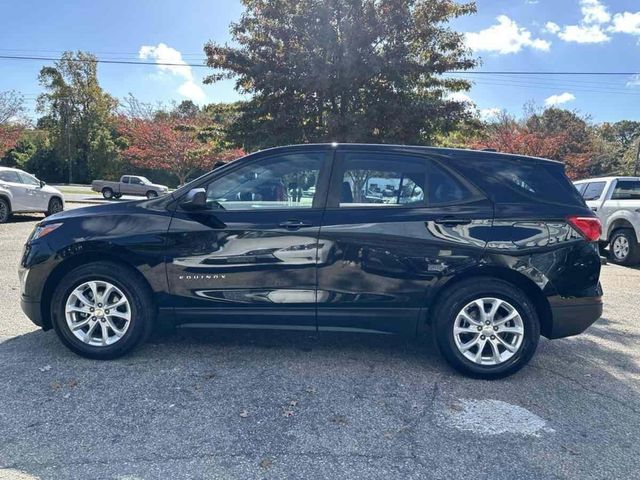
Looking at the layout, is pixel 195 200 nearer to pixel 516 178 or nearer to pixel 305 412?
pixel 305 412

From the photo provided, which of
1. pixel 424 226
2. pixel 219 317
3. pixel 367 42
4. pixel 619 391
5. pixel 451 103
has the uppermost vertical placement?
pixel 367 42

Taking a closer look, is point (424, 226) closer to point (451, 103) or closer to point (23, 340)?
point (23, 340)

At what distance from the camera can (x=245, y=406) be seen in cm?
310

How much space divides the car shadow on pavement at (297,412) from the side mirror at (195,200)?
4.17ft

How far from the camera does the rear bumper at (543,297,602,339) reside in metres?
3.62

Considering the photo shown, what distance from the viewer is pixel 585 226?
363 centimetres

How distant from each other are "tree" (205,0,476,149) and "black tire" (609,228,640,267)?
4217mm

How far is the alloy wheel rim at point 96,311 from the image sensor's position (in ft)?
12.2

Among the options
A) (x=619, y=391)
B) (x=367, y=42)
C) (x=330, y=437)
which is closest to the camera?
(x=330, y=437)

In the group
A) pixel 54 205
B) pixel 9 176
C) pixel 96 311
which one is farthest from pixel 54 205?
pixel 96 311

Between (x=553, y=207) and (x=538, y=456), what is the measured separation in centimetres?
190

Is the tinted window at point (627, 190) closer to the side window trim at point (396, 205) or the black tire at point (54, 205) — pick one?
the side window trim at point (396, 205)

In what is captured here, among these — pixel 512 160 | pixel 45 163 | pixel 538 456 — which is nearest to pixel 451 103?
pixel 512 160

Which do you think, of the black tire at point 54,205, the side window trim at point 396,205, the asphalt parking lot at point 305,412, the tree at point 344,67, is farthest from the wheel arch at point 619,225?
the black tire at point 54,205
